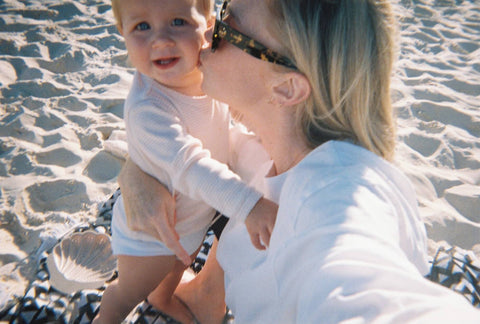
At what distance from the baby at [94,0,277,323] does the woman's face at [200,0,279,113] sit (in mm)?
170

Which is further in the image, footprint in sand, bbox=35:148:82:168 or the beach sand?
footprint in sand, bbox=35:148:82:168

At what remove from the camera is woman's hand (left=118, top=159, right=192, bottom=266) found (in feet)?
4.89

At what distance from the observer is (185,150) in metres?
1.47

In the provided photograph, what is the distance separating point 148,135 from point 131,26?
53 centimetres

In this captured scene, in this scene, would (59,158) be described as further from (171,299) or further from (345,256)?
(345,256)

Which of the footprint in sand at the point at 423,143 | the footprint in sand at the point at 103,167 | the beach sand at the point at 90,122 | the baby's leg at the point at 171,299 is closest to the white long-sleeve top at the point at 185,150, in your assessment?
the baby's leg at the point at 171,299

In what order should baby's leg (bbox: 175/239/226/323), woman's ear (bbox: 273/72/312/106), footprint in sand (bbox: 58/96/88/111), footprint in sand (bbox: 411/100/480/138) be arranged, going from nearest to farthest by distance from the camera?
1. woman's ear (bbox: 273/72/312/106)
2. baby's leg (bbox: 175/239/226/323)
3. footprint in sand (bbox: 411/100/480/138)
4. footprint in sand (bbox: 58/96/88/111)

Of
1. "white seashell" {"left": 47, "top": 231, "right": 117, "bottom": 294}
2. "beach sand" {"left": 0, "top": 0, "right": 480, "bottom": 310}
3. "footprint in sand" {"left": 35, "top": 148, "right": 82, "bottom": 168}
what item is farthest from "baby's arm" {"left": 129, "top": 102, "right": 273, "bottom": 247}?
"footprint in sand" {"left": 35, "top": 148, "right": 82, "bottom": 168}

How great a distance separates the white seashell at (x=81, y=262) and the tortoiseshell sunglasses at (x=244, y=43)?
177cm

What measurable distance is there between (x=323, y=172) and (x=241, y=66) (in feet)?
2.10

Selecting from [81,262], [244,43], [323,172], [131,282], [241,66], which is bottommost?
[81,262]

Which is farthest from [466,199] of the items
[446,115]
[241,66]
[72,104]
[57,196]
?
[72,104]

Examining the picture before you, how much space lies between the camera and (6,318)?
1.90m

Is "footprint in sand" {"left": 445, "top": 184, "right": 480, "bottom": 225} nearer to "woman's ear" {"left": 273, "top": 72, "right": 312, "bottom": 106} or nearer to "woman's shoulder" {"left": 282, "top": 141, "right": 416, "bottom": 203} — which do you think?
"woman's shoulder" {"left": 282, "top": 141, "right": 416, "bottom": 203}
